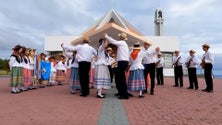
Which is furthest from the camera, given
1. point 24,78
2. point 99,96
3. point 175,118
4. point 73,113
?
point 24,78

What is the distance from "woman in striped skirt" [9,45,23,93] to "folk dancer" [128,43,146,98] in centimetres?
388

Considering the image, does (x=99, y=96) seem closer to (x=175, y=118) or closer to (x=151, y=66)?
(x=151, y=66)

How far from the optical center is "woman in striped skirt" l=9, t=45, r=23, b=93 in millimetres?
9758

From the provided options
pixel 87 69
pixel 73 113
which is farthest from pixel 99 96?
pixel 73 113

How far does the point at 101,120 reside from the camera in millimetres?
4855

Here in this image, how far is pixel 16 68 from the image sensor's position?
9859 millimetres

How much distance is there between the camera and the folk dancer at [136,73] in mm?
8391

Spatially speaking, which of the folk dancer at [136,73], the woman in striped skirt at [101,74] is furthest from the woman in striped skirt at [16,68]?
the folk dancer at [136,73]

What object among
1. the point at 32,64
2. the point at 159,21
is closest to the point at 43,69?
the point at 32,64

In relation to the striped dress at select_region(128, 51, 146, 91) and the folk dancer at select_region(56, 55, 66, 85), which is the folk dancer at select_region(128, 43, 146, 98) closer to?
the striped dress at select_region(128, 51, 146, 91)

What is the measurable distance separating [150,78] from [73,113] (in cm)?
438

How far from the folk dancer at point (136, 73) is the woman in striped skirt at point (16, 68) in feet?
12.7

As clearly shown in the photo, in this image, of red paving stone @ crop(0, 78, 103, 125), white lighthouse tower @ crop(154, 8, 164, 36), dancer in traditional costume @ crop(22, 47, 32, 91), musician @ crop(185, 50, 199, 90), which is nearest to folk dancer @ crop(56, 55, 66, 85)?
dancer in traditional costume @ crop(22, 47, 32, 91)

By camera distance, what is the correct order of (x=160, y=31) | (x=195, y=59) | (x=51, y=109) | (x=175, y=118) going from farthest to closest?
(x=160, y=31)
(x=195, y=59)
(x=51, y=109)
(x=175, y=118)
